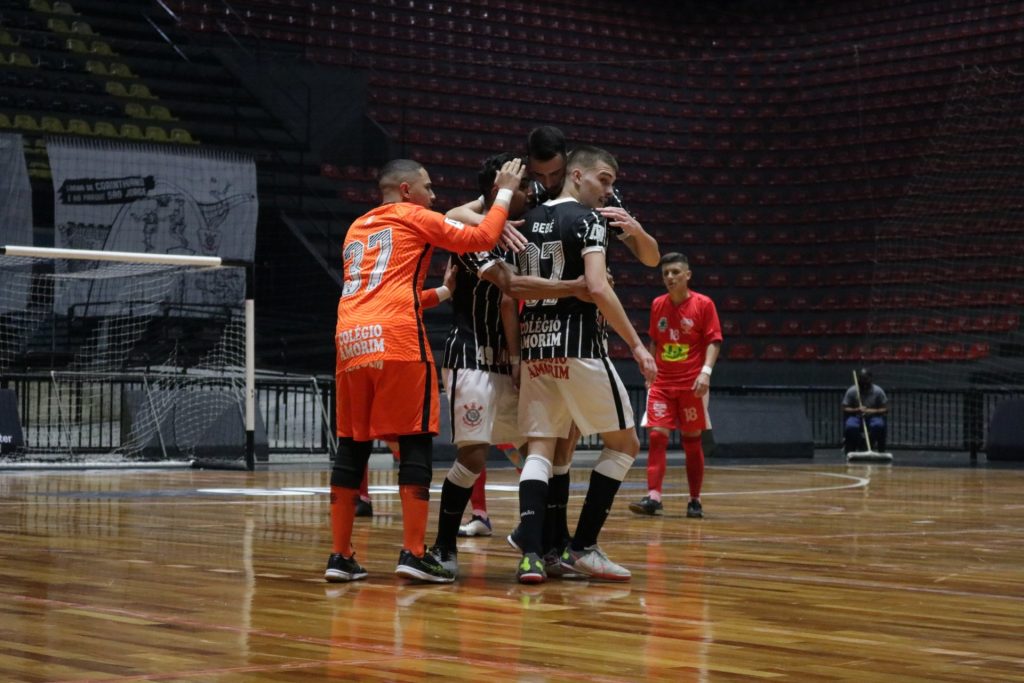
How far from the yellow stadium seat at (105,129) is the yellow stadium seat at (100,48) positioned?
1.75m

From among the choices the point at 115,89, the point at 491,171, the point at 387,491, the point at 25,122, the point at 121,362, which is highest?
the point at 115,89

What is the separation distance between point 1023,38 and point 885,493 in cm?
1519

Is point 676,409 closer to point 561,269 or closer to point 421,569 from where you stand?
point 561,269

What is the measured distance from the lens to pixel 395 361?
17.7ft

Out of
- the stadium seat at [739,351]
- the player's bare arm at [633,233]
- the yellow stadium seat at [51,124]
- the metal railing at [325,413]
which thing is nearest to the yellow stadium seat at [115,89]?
the yellow stadium seat at [51,124]

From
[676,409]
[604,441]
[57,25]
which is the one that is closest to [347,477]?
[604,441]

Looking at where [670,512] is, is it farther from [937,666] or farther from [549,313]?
[937,666]

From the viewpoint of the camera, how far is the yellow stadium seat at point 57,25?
21172mm

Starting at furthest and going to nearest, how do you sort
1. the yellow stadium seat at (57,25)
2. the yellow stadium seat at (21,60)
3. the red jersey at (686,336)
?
the yellow stadium seat at (57,25) < the yellow stadium seat at (21,60) < the red jersey at (686,336)

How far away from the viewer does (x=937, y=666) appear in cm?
371

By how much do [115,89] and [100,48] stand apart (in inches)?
35.4

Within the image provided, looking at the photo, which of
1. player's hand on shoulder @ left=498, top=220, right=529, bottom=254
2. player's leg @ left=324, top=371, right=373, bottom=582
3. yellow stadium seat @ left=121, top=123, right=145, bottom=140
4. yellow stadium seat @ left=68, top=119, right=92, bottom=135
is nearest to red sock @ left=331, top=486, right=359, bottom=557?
player's leg @ left=324, top=371, right=373, bottom=582

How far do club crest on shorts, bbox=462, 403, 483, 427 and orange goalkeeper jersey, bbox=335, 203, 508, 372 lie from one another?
1.24ft

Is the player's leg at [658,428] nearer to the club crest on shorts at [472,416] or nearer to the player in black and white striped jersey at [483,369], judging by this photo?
the player in black and white striped jersey at [483,369]
